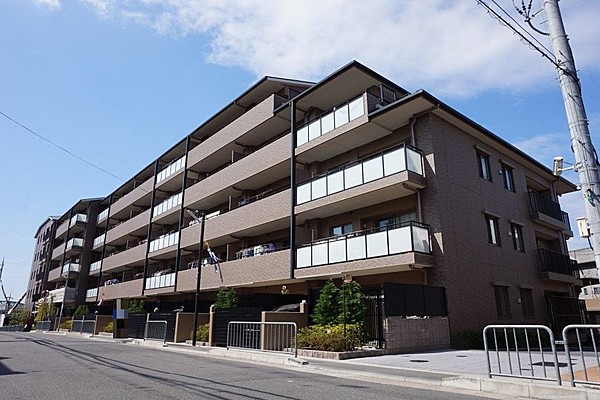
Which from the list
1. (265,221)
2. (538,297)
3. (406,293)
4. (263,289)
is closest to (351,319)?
(406,293)

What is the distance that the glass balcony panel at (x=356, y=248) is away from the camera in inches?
677

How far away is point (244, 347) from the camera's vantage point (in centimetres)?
1568

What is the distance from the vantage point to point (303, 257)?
784 inches

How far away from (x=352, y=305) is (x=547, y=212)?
1666 centimetres

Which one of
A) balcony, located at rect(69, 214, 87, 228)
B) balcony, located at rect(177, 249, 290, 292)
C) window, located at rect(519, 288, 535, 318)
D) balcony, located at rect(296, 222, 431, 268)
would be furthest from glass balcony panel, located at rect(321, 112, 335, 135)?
balcony, located at rect(69, 214, 87, 228)

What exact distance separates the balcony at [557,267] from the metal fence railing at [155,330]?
2022cm

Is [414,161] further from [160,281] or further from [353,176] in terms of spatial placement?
[160,281]

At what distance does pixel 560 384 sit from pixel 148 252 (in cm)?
3374

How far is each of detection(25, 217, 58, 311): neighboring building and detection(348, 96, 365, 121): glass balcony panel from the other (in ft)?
193

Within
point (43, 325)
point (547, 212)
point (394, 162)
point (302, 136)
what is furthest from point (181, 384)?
point (43, 325)

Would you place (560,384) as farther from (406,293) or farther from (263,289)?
(263,289)

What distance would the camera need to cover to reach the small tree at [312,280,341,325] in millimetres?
15336

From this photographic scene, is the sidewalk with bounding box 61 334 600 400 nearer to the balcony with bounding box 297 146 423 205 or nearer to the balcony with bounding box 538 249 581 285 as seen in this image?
the balcony with bounding box 297 146 423 205

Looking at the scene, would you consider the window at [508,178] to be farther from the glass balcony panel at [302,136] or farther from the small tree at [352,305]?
the small tree at [352,305]
